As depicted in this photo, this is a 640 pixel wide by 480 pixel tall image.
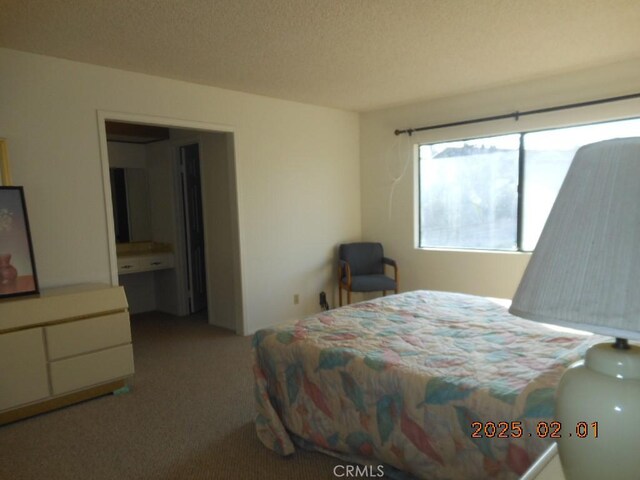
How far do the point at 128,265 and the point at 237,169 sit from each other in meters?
1.72

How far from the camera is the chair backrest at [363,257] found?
479 cm

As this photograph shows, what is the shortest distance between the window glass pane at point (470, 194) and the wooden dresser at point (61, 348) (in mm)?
3308

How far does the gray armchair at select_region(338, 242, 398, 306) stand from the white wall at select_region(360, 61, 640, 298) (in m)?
0.21

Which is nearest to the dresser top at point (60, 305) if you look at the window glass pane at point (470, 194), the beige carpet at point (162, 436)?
the beige carpet at point (162, 436)

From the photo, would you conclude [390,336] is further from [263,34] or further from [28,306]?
[28,306]

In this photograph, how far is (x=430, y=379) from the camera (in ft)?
5.44

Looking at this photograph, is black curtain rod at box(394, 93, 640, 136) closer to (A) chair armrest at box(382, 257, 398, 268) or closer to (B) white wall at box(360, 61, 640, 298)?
(B) white wall at box(360, 61, 640, 298)

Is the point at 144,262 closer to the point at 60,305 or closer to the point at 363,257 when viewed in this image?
the point at 60,305

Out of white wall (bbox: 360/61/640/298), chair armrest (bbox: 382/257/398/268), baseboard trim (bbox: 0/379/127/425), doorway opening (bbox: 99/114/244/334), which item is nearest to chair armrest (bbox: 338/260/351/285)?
chair armrest (bbox: 382/257/398/268)

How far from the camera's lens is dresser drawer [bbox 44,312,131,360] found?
8.81 feet

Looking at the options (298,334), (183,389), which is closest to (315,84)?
(298,334)

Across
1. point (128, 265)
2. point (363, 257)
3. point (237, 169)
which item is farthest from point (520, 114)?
point (128, 265)

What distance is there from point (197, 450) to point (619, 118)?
3.97 metres
